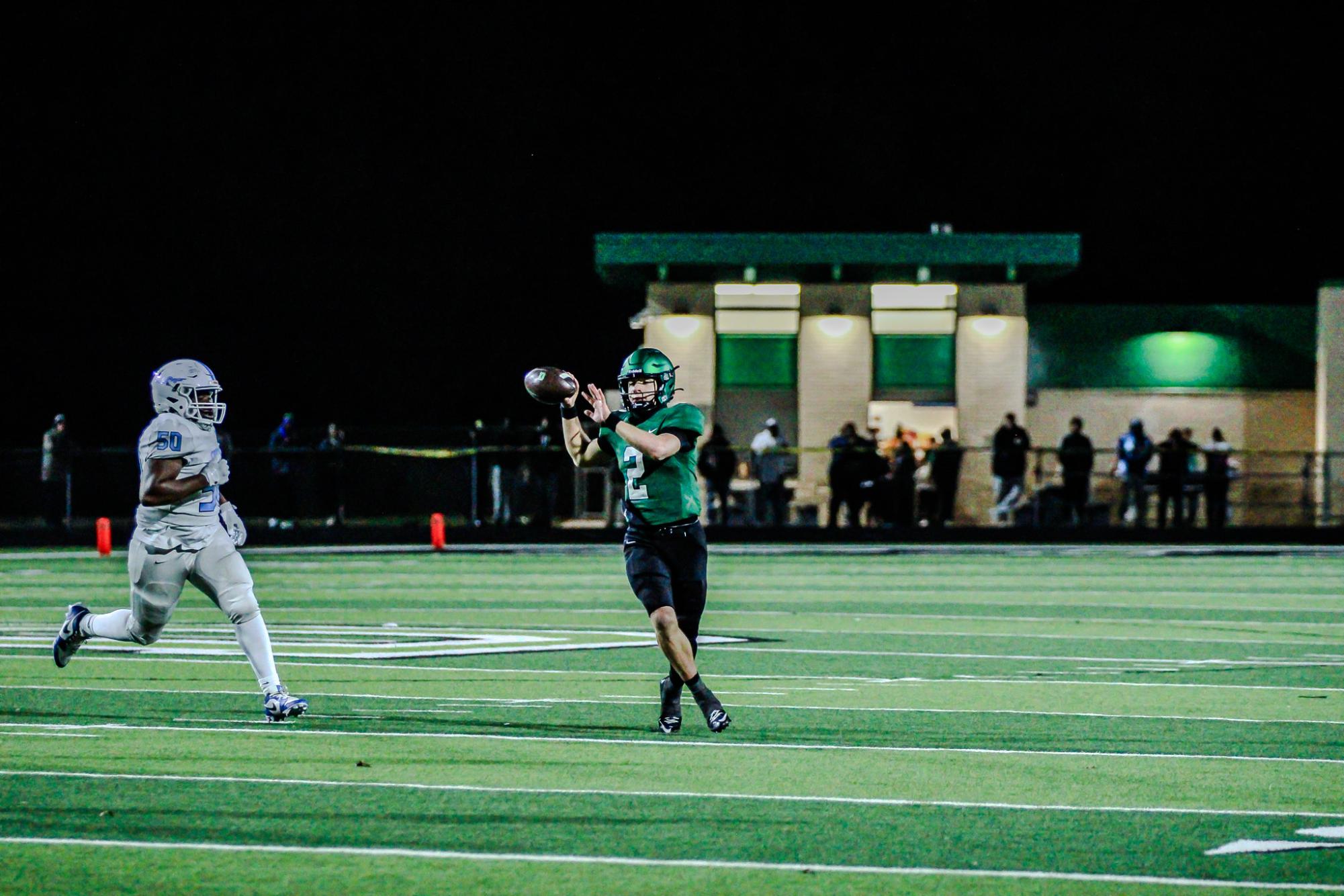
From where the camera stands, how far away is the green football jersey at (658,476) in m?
8.10

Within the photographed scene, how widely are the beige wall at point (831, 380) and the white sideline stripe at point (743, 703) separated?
19.5 m

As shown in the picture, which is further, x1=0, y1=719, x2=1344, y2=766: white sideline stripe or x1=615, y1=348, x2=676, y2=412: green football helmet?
x1=615, y1=348, x2=676, y2=412: green football helmet

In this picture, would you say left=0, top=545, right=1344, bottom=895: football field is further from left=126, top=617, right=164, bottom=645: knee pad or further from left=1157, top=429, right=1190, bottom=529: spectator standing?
left=1157, top=429, right=1190, bottom=529: spectator standing

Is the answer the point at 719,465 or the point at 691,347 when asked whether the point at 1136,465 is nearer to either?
the point at 719,465

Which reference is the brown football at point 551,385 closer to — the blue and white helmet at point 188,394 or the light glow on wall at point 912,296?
the blue and white helmet at point 188,394

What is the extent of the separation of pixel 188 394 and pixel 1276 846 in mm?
5157

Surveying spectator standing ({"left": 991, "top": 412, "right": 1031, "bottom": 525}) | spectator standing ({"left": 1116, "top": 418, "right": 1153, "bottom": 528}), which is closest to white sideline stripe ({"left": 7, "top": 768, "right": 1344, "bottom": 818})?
spectator standing ({"left": 991, "top": 412, "right": 1031, "bottom": 525})

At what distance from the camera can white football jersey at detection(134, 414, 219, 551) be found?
8.29 metres

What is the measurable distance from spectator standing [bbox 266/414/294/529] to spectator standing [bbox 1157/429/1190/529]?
12587mm

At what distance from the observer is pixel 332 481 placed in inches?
1056

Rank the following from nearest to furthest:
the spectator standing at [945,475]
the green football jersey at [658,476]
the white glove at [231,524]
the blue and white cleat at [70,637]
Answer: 1. the green football jersey at [658,476]
2. the white glove at [231,524]
3. the blue and white cleat at [70,637]
4. the spectator standing at [945,475]

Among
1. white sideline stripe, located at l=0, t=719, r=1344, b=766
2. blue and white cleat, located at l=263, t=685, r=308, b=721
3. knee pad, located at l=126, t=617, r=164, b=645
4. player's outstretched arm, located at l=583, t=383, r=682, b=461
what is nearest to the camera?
white sideline stripe, located at l=0, t=719, r=1344, b=766

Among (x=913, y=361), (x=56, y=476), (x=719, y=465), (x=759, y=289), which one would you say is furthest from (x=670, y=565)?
(x=913, y=361)

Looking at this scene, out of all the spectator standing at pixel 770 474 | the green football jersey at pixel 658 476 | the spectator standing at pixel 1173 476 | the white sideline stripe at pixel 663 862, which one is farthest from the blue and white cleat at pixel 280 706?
the spectator standing at pixel 1173 476
